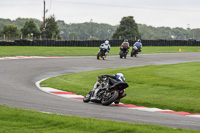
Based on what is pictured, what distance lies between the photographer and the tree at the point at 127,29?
11906 centimetres

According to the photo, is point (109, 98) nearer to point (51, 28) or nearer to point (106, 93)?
point (106, 93)

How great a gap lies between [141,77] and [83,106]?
7326 mm

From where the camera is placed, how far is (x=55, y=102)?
489 inches

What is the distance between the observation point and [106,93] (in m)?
12.7

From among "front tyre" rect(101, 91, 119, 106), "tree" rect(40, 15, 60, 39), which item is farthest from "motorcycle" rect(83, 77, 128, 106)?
"tree" rect(40, 15, 60, 39)

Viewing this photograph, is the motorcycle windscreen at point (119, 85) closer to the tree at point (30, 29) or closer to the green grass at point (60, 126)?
the green grass at point (60, 126)

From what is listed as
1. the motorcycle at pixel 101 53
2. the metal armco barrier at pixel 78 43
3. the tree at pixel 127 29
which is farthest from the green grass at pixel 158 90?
the tree at pixel 127 29

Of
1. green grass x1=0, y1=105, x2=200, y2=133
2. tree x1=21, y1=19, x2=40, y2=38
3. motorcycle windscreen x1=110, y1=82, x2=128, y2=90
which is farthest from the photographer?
tree x1=21, y1=19, x2=40, y2=38

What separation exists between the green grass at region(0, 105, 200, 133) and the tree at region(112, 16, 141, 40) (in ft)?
362

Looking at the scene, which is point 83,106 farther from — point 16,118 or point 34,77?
point 34,77

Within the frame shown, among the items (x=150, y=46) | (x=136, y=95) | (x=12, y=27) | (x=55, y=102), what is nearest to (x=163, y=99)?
(x=136, y=95)

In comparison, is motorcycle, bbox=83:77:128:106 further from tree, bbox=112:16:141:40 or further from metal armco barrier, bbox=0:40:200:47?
tree, bbox=112:16:141:40

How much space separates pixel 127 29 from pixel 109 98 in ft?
354

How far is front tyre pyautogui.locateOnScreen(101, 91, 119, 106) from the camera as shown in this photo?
1243 cm
